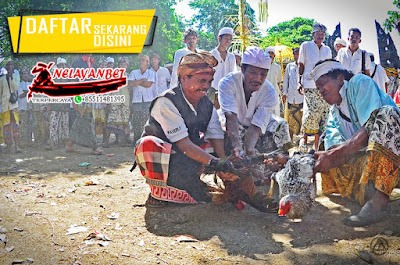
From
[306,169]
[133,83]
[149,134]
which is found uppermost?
[133,83]

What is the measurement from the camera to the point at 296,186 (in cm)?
322

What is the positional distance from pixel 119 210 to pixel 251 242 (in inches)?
60.4

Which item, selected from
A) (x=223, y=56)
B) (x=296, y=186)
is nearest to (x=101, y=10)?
(x=223, y=56)

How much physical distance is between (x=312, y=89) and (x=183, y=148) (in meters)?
3.64

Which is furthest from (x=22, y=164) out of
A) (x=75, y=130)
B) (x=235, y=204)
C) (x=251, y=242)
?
(x=251, y=242)

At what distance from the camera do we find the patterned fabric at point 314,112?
6.07m

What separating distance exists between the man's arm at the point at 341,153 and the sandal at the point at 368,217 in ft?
1.52

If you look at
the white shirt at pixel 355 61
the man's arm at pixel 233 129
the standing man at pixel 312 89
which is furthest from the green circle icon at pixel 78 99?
the white shirt at pixel 355 61

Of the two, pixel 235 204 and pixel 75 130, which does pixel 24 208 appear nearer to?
pixel 235 204

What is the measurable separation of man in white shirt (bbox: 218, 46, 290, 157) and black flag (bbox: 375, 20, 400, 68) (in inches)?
231

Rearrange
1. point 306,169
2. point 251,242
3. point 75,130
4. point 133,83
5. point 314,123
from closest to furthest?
point 251,242
point 306,169
point 314,123
point 75,130
point 133,83

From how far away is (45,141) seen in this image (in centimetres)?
879

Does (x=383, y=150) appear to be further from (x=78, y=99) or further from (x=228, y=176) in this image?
(x=78, y=99)

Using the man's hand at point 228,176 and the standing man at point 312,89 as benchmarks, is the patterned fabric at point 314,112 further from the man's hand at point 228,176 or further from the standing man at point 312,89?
the man's hand at point 228,176
